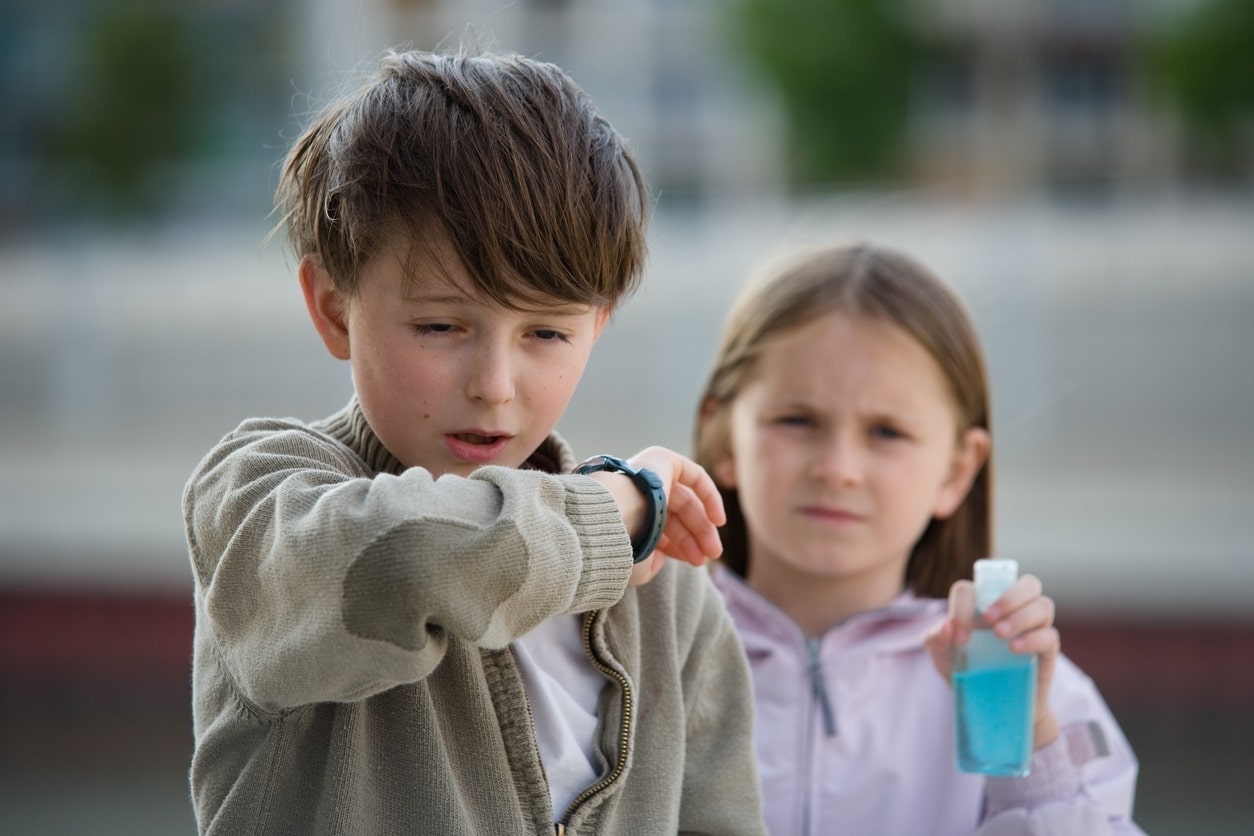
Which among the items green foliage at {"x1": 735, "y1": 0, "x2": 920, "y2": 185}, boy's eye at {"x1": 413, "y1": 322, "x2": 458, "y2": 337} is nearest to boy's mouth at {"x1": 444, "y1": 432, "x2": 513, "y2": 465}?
boy's eye at {"x1": 413, "y1": 322, "x2": 458, "y2": 337}

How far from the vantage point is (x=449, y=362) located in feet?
4.70

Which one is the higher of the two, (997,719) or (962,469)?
A: (962,469)

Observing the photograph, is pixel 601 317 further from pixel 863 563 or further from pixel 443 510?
pixel 863 563

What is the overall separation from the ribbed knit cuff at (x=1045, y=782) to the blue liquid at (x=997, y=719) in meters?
0.23

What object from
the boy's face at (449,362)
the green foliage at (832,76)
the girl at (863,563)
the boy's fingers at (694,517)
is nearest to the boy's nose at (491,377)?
the boy's face at (449,362)

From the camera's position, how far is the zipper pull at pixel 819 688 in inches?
86.9

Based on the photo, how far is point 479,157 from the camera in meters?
1.45

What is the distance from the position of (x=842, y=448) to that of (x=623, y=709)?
2.40 ft

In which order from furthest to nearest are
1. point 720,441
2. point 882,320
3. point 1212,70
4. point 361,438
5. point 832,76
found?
point 832,76 → point 1212,70 → point 720,441 → point 882,320 → point 361,438

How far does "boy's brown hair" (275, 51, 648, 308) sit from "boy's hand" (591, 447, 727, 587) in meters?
0.17

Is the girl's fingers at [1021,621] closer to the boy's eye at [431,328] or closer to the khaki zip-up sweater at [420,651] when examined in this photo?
the khaki zip-up sweater at [420,651]

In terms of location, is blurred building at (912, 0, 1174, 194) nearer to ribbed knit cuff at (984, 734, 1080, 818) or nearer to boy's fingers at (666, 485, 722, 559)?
ribbed knit cuff at (984, 734, 1080, 818)


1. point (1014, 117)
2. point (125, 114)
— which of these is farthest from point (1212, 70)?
point (125, 114)

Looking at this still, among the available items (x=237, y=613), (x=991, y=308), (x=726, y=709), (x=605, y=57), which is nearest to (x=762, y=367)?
(x=726, y=709)
